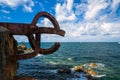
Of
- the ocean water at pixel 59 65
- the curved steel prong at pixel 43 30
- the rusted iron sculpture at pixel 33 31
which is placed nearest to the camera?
the rusted iron sculpture at pixel 33 31

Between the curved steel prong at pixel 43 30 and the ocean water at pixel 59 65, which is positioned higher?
the curved steel prong at pixel 43 30

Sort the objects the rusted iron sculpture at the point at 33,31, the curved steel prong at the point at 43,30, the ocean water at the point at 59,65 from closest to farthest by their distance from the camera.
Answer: the rusted iron sculpture at the point at 33,31, the curved steel prong at the point at 43,30, the ocean water at the point at 59,65

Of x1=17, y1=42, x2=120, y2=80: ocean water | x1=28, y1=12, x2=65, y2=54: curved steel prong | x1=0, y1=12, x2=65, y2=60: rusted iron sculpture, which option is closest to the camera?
x1=0, y1=12, x2=65, y2=60: rusted iron sculpture

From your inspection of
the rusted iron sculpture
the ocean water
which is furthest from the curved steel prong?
the ocean water

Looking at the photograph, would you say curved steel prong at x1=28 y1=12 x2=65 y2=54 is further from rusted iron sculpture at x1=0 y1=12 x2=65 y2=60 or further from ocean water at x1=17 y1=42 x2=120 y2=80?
ocean water at x1=17 y1=42 x2=120 y2=80

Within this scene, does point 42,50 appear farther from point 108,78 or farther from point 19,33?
point 108,78

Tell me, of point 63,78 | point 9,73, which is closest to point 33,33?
point 9,73

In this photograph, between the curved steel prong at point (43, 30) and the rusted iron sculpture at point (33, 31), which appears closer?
the rusted iron sculpture at point (33, 31)

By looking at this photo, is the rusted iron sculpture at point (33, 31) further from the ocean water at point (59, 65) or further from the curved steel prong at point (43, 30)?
the ocean water at point (59, 65)

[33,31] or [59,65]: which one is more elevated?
[33,31]

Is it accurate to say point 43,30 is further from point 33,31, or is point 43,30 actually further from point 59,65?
point 59,65

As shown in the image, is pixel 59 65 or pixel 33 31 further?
pixel 59 65

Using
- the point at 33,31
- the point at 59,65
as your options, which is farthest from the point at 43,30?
the point at 59,65

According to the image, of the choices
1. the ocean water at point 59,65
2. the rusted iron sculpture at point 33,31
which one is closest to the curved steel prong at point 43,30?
the rusted iron sculpture at point 33,31
